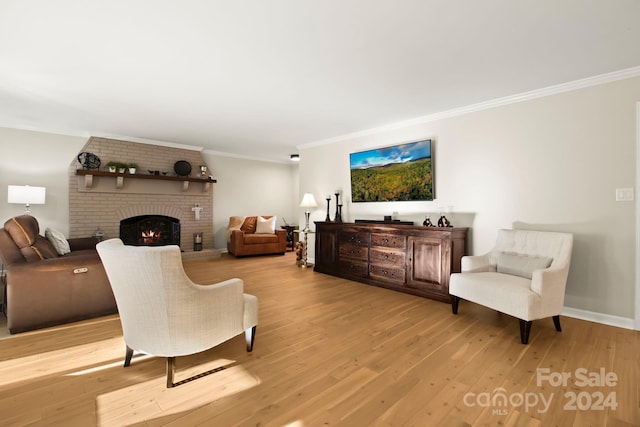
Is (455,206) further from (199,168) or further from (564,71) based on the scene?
(199,168)

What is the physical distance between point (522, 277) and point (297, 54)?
9.95 ft

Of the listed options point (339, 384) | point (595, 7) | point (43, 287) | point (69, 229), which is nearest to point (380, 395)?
point (339, 384)

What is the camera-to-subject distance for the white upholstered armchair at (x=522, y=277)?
2.52 metres

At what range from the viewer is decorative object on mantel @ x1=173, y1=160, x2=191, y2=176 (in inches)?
251

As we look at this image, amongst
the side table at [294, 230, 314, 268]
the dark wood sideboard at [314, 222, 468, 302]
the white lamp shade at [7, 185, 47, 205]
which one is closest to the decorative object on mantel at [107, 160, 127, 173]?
the white lamp shade at [7, 185, 47, 205]

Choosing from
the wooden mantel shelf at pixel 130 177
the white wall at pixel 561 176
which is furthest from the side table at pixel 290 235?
the white wall at pixel 561 176

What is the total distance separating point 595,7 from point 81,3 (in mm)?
3418

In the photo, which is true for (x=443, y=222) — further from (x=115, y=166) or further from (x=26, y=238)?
(x=115, y=166)

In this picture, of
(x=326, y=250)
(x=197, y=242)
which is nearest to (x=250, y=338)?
(x=326, y=250)

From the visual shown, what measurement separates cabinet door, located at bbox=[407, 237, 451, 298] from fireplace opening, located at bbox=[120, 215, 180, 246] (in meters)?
5.06

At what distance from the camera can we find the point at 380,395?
1.80m

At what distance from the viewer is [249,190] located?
25.8ft

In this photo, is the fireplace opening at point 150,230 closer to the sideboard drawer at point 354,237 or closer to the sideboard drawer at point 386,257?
Result: the sideboard drawer at point 354,237

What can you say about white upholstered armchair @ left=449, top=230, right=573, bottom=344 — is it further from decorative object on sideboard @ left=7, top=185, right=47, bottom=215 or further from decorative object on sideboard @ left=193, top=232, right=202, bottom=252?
decorative object on sideboard @ left=7, top=185, right=47, bottom=215
